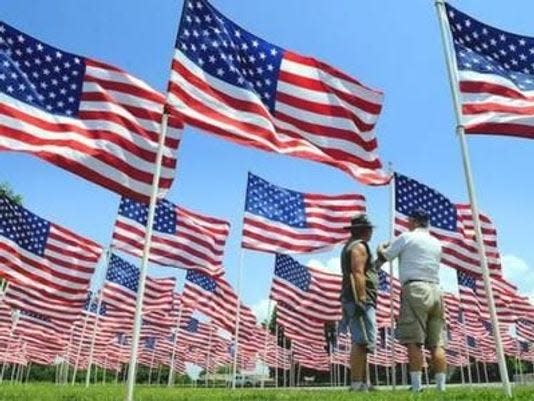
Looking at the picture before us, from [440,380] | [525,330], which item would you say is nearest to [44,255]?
[440,380]

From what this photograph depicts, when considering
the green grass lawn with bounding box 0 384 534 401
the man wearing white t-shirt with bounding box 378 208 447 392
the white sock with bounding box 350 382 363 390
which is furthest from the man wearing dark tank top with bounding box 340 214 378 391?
the green grass lawn with bounding box 0 384 534 401

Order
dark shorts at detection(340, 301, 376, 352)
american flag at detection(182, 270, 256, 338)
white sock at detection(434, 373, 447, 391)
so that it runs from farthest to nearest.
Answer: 1. american flag at detection(182, 270, 256, 338)
2. dark shorts at detection(340, 301, 376, 352)
3. white sock at detection(434, 373, 447, 391)

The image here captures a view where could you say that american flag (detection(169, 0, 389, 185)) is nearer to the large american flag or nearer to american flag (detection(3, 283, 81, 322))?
the large american flag

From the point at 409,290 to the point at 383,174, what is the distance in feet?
7.93

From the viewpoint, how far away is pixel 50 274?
64.0 feet

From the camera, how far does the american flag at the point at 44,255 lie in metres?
18.8

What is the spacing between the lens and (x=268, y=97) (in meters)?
9.54

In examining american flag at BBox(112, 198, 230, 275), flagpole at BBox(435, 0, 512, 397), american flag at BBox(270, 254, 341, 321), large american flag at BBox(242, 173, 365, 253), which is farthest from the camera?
american flag at BBox(270, 254, 341, 321)

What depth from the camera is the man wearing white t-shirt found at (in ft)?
25.6

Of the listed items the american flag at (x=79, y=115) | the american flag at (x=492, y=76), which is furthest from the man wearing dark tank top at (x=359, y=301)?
the american flag at (x=79, y=115)

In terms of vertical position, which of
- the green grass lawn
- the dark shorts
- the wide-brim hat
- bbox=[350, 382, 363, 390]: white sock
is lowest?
the green grass lawn

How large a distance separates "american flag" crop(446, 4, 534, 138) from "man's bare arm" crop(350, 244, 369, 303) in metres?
1.92

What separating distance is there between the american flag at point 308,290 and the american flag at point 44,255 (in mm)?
8182

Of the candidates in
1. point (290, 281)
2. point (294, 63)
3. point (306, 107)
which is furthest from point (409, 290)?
point (290, 281)
